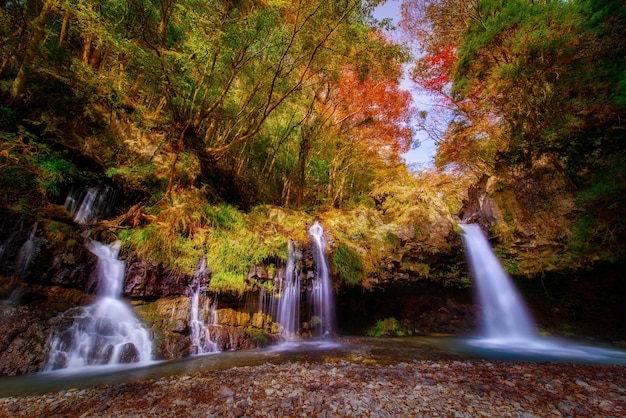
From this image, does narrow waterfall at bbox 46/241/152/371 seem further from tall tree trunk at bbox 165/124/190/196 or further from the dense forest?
tall tree trunk at bbox 165/124/190/196

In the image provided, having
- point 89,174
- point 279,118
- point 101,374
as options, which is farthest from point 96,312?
point 279,118

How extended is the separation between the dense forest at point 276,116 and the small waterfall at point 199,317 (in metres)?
0.24

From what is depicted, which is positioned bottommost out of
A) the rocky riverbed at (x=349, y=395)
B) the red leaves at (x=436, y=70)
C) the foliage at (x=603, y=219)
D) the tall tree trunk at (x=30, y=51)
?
the rocky riverbed at (x=349, y=395)

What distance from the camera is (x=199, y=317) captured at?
571 cm

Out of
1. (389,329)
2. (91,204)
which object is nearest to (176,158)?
(91,204)

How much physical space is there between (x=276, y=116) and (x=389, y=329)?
9078 mm

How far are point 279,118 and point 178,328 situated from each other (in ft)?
30.2

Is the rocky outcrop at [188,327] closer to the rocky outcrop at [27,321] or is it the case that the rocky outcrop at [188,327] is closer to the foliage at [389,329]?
the rocky outcrop at [27,321]

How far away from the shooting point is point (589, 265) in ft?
23.0

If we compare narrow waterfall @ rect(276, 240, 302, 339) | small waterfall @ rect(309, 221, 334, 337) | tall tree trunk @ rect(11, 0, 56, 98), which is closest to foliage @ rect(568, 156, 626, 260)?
small waterfall @ rect(309, 221, 334, 337)

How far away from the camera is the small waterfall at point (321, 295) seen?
7.24 metres

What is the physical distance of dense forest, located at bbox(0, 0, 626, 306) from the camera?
5.71 meters

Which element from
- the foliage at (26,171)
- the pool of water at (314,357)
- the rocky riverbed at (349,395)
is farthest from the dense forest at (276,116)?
the rocky riverbed at (349,395)

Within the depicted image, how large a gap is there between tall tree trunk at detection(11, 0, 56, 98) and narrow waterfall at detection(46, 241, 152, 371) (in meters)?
3.59
